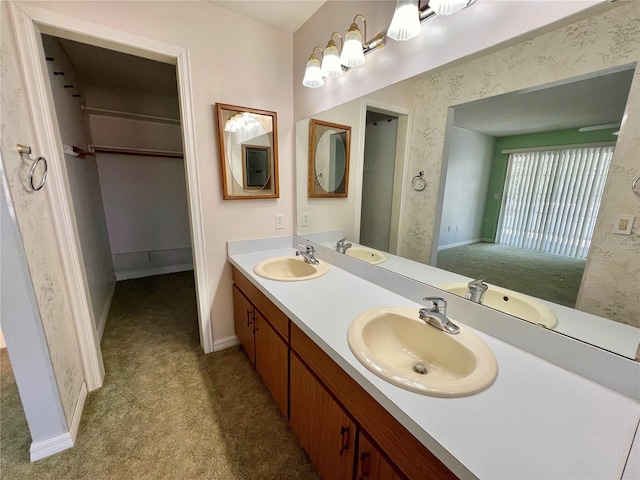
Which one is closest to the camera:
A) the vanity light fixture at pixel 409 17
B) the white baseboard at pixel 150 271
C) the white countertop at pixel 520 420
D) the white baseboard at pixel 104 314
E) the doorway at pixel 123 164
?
the white countertop at pixel 520 420

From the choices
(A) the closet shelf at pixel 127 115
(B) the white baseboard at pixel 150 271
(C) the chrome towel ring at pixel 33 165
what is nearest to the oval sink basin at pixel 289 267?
(C) the chrome towel ring at pixel 33 165

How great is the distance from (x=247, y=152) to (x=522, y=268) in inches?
65.5

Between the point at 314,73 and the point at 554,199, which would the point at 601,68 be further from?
the point at 314,73

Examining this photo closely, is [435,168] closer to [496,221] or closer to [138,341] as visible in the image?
[496,221]

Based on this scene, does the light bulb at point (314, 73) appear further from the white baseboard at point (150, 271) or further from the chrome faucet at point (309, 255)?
the white baseboard at point (150, 271)

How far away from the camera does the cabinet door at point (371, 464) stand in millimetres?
685

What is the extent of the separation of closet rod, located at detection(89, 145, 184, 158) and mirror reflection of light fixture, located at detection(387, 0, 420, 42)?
3301mm

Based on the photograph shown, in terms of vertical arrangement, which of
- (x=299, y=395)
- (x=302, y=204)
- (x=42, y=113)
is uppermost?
(x=42, y=113)

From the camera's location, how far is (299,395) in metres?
1.12

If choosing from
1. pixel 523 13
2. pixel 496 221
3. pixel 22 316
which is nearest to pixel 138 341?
pixel 22 316

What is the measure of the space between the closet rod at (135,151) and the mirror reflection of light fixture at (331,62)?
2.80 meters

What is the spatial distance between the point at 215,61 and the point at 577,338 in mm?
2143

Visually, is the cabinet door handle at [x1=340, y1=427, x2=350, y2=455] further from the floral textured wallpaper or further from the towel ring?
the floral textured wallpaper

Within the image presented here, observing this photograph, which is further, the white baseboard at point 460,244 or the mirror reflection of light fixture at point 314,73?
the mirror reflection of light fixture at point 314,73
